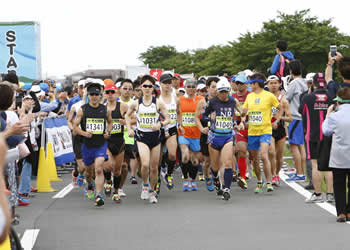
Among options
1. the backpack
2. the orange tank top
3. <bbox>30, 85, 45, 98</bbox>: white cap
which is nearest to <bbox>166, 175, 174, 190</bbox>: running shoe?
the orange tank top

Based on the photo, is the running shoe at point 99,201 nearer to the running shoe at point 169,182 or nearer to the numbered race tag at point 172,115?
the numbered race tag at point 172,115

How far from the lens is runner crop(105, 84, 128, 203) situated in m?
12.9

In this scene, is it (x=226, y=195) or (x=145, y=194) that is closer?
(x=226, y=195)

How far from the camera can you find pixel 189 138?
14570mm

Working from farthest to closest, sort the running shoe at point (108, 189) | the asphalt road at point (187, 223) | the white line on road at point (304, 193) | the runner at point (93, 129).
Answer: the running shoe at point (108, 189) < the runner at point (93, 129) < the white line on road at point (304, 193) < the asphalt road at point (187, 223)

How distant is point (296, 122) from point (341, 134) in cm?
555

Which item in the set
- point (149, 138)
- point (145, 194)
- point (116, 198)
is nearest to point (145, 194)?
point (145, 194)

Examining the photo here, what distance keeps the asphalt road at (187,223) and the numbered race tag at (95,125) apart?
1216 mm

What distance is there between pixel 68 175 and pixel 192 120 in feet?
16.1

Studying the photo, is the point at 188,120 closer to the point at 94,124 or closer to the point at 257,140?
the point at 257,140

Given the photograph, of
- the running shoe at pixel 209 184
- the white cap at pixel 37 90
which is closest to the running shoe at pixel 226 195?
the running shoe at pixel 209 184

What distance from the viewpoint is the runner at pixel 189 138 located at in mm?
14250

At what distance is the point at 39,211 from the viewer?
11.6 metres

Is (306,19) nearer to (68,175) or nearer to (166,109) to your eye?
(68,175)
